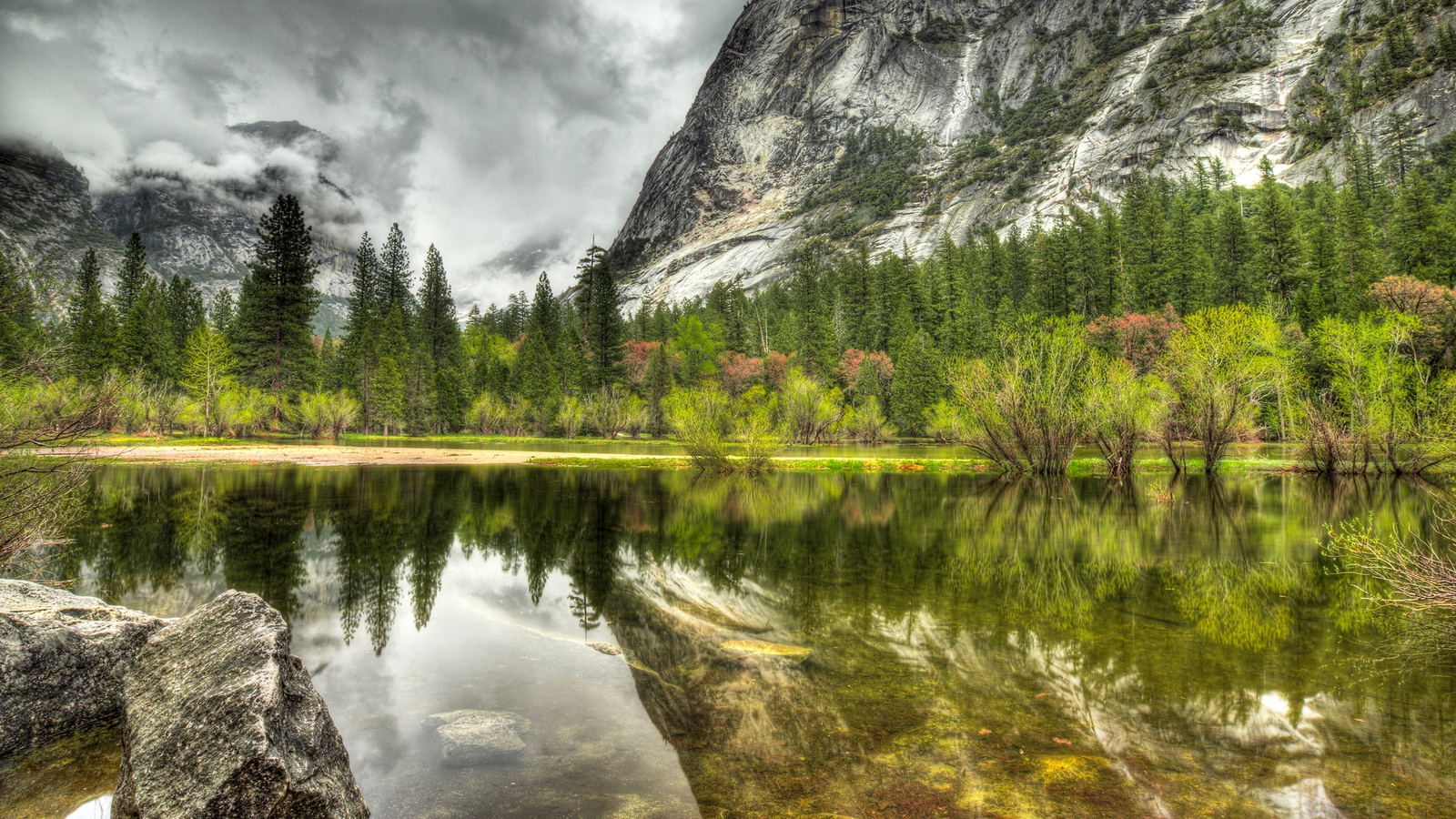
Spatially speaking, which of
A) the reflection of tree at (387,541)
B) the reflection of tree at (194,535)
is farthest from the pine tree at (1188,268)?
the reflection of tree at (194,535)

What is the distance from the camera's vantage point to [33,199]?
162375mm

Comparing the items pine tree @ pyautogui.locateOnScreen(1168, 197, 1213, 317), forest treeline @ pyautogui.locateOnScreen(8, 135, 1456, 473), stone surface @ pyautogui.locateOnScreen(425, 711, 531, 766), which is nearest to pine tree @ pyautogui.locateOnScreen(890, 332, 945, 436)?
forest treeline @ pyautogui.locateOnScreen(8, 135, 1456, 473)

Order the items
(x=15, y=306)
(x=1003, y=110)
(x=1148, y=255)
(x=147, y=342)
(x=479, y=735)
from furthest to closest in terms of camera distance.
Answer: (x=1003, y=110)
(x=1148, y=255)
(x=147, y=342)
(x=15, y=306)
(x=479, y=735)

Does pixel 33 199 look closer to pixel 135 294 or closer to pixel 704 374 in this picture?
pixel 135 294

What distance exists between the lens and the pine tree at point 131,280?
2697 inches

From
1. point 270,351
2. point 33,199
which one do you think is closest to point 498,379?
point 270,351

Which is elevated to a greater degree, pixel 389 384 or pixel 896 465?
pixel 389 384

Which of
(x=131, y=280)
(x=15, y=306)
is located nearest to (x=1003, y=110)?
(x=131, y=280)

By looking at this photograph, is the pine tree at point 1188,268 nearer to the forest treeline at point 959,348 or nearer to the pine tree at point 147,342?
the forest treeline at point 959,348

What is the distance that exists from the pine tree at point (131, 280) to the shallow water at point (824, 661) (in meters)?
76.5

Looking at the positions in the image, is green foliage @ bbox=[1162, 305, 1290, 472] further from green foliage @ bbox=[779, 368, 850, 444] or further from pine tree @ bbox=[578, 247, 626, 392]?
pine tree @ bbox=[578, 247, 626, 392]

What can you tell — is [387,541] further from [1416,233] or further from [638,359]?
[1416,233]

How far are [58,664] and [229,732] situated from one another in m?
3.10

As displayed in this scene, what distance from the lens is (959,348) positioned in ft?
231
